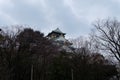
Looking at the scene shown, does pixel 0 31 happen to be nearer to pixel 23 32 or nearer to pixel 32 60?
pixel 23 32

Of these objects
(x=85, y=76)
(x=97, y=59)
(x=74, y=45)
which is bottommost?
(x=85, y=76)

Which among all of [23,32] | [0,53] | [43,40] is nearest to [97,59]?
[43,40]

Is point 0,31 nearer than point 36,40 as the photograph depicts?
Yes

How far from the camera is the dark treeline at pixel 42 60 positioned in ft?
98.8

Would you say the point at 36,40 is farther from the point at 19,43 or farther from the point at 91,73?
the point at 91,73

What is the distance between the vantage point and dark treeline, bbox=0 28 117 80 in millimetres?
30109

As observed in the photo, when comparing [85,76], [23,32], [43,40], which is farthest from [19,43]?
[85,76]

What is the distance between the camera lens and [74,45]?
34.8 m

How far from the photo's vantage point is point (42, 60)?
31328 mm

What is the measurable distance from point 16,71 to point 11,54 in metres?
2.87

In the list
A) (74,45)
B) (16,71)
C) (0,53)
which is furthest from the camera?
(74,45)

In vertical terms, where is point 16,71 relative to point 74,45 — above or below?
below

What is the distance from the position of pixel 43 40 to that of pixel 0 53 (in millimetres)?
6552

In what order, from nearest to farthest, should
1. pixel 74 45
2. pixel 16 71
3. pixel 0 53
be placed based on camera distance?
pixel 0 53, pixel 16 71, pixel 74 45
